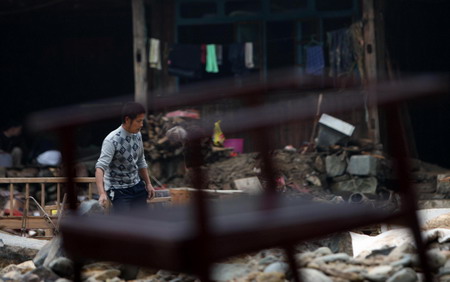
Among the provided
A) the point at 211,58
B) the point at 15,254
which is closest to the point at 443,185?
the point at 211,58

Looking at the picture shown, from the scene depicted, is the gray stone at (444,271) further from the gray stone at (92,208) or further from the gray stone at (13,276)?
the gray stone at (92,208)

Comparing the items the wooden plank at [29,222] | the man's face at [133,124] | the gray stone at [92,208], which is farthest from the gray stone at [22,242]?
the man's face at [133,124]

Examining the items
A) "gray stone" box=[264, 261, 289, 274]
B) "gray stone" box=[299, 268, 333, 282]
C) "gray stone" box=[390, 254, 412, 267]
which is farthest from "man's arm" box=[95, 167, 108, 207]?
"gray stone" box=[390, 254, 412, 267]

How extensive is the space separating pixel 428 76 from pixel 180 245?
1.06 meters

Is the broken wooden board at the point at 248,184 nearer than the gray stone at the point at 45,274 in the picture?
No

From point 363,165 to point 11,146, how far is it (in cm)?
524

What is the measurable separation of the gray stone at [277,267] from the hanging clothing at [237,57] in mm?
7536

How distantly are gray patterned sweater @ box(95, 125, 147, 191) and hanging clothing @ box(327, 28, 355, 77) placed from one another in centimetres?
588

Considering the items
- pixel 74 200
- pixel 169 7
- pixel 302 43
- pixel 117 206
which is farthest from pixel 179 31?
pixel 74 200

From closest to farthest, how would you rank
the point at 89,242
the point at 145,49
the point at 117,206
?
1. the point at 89,242
2. the point at 117,206
3. the point at 145,49

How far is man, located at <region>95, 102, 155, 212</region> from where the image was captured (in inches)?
219

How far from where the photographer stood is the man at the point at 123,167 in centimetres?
556

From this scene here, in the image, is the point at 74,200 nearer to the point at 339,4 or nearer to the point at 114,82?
the point at 339,4

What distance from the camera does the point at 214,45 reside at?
1171 cm
